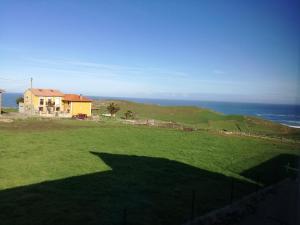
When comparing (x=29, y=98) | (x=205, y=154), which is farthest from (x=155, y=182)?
(x=29, y=98)

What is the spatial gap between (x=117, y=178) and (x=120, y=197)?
278cm

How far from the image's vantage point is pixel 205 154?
23156 mm

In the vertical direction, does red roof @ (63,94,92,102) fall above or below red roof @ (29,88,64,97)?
below

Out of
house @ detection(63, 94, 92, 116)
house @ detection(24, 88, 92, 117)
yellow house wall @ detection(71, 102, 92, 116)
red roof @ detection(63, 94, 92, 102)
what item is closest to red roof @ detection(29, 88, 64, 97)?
house @ detection(24, 88, 92, 117)

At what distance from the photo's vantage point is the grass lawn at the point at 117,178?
401 inches

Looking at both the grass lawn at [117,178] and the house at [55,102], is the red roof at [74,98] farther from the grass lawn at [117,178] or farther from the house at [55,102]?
the grass lawn at [117,178]

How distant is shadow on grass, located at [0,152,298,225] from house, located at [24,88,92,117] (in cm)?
3701

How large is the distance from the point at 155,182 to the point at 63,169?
472 centimetres

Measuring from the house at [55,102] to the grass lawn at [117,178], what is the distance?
25232 mm

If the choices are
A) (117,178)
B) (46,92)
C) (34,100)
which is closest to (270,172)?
(117,178)

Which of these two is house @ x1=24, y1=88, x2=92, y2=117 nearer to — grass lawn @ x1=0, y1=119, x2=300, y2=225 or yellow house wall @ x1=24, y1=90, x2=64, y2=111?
yellow house wall @ x1=24, y1=90, x2=64, y2=111

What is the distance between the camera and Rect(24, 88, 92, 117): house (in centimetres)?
5197

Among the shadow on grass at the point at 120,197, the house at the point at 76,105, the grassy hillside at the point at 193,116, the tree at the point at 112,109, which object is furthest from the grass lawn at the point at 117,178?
the grassy hillside at the point at 193,116

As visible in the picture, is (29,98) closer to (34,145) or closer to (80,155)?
(34,145)
